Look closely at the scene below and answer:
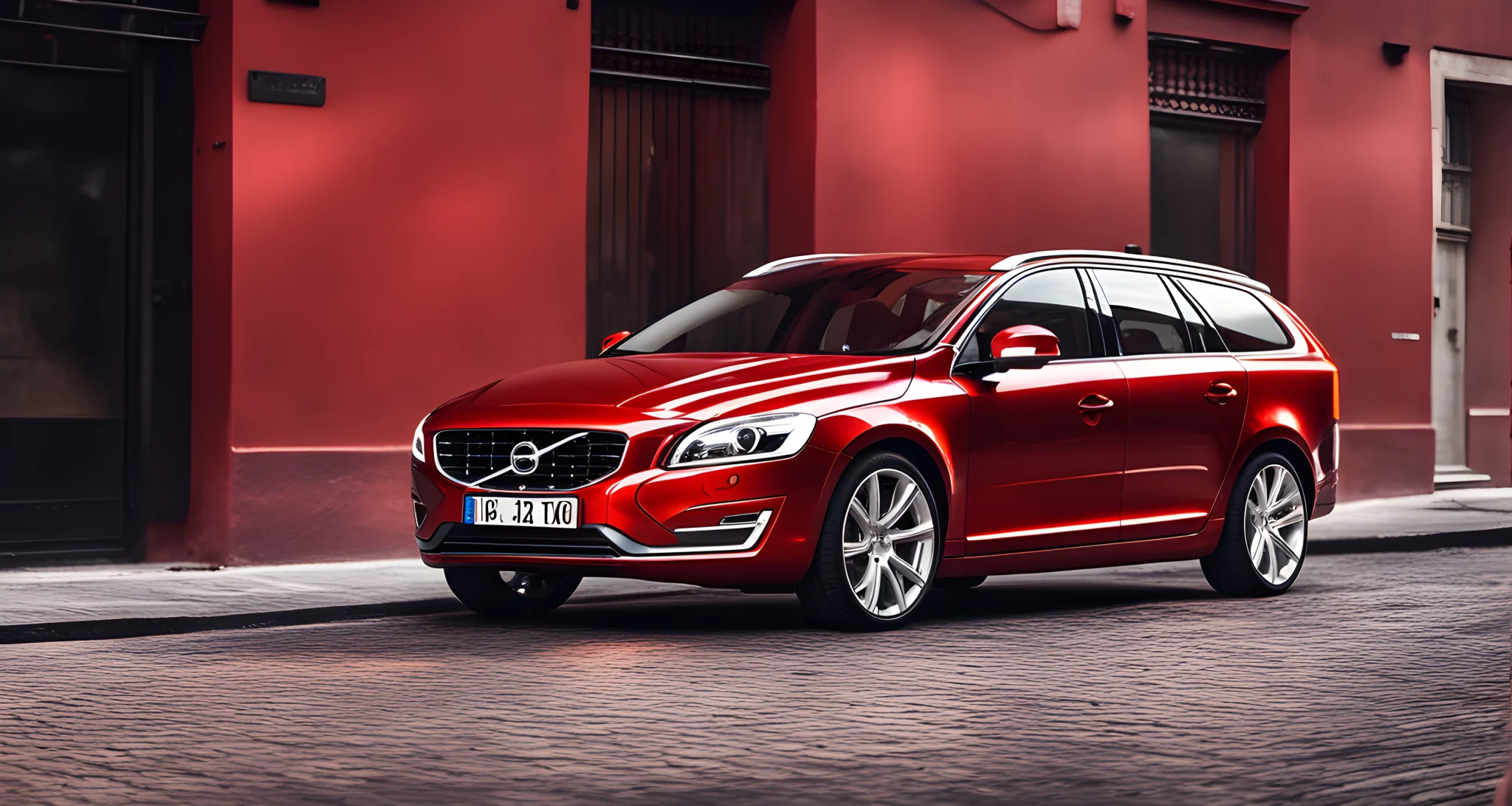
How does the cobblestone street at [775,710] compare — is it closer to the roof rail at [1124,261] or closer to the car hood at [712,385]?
the car hood at [712,385]

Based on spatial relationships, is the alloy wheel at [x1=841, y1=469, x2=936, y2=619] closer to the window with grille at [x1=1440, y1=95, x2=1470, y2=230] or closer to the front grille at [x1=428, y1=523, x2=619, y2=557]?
the front grille at [x1=428, y1=523, x2=619, y2=557]

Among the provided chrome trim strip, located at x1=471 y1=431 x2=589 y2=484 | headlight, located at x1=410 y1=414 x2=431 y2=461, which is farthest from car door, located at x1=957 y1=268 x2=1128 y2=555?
headlight, located at x1=410 y1=414 x2=431 y2=461

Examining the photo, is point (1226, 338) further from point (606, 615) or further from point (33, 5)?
point (33, 5)

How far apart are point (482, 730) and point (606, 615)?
10.4 feet

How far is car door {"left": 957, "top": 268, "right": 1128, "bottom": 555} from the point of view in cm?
896

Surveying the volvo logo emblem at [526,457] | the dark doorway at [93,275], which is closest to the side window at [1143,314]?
the volvo logo emblem at [526,457]

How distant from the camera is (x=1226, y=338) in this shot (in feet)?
34.2

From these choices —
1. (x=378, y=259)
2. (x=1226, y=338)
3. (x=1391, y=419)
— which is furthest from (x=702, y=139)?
(x=1391, y=419)

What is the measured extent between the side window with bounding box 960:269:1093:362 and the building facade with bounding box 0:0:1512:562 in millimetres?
3061

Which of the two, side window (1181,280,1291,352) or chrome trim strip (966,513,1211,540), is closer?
chrome trim strip (966,513,1211,540)

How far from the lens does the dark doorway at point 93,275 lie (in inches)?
452

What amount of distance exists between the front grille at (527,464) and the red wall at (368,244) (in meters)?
3.55

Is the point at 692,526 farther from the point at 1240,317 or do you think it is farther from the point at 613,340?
the point at 1240,317

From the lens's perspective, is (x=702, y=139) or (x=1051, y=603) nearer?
(x=1051, y=603)
